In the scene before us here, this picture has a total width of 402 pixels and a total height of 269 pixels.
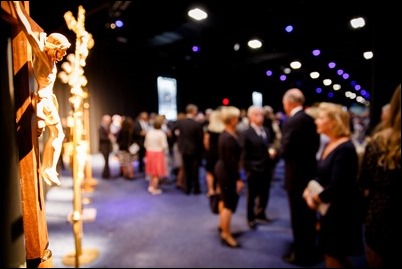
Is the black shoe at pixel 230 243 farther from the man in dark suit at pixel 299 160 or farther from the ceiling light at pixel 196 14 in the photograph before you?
the ceiling light at pixel 196 14

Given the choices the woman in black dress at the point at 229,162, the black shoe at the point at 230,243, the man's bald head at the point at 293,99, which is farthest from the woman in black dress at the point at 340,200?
the black shoe at the point at 230,243

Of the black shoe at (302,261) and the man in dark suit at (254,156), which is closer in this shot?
the black shoe at (302,261)

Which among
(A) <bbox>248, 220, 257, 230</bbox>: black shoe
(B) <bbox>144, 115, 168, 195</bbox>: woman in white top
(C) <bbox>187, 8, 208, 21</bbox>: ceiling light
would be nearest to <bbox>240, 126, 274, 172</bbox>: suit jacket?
(A) <bbox>248, 220, 257, 230</bbox>: black shoe

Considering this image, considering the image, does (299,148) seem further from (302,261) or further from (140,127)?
(140,127)

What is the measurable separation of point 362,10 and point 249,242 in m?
3.21

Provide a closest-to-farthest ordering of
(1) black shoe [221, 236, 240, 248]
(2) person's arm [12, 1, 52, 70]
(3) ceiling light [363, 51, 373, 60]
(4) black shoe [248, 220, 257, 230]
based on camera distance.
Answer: (2) person's arm [12, 1, 52, 70] → (3) ceiling light [363, 51, 373, 60] → (1) black shoe [221, 236, 240, 248] → (4) black shoe [248, 220, 257, 230]

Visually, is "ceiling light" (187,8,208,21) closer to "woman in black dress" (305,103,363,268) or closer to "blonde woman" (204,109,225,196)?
"woman in black dress" (305,103,363,268)

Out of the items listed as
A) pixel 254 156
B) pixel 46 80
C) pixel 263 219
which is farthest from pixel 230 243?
pixel 46 80

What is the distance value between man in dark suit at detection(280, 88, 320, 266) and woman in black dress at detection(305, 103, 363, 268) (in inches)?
26.6

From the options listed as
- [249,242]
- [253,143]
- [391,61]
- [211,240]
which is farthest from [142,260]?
[391,61]

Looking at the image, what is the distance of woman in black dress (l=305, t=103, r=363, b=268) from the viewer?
2.37 m

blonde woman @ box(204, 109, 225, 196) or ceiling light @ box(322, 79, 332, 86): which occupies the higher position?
ceiling light @ box(322, 79, 332, 86)

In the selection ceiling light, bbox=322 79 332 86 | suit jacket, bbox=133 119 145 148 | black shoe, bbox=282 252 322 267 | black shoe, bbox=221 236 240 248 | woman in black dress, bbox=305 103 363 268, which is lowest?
black shoe, bbox=282 252 322 267

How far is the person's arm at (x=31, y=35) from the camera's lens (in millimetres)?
564
